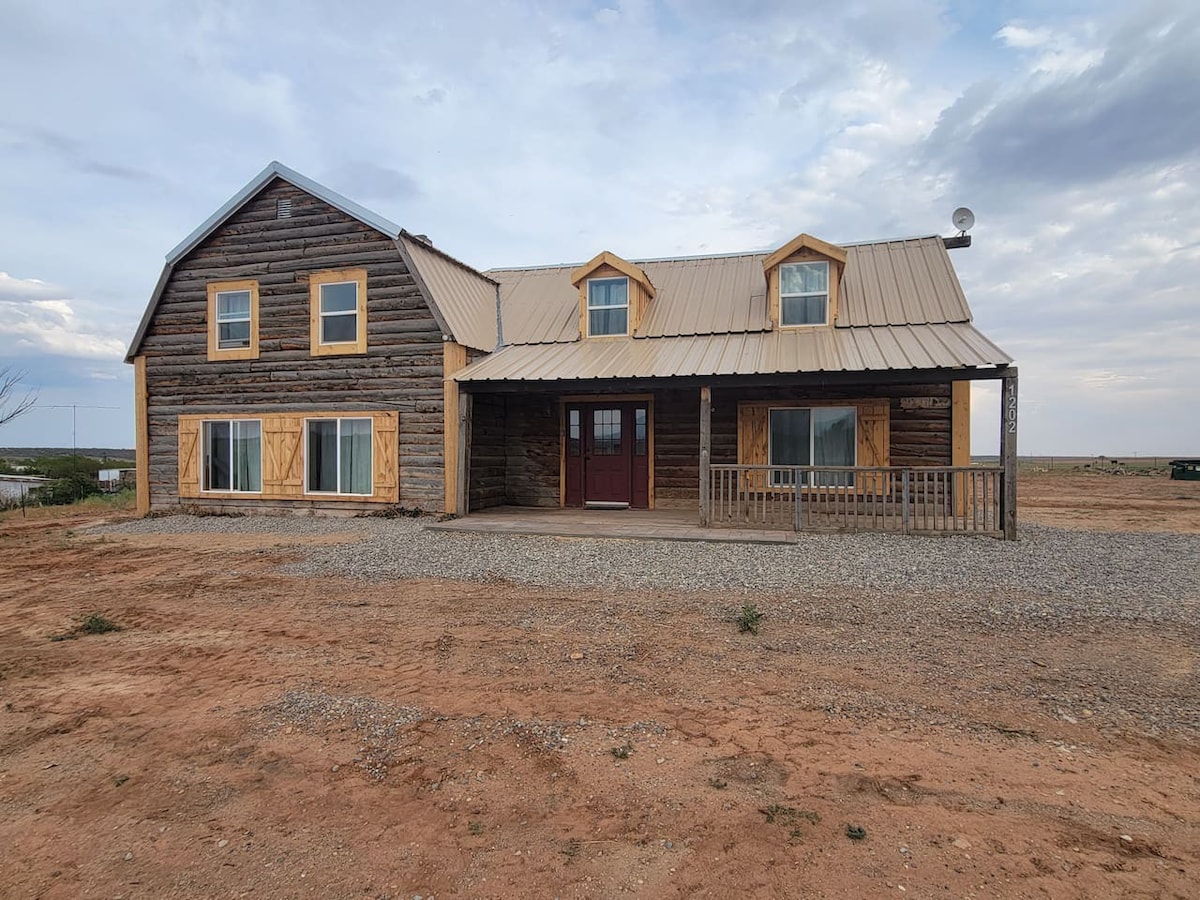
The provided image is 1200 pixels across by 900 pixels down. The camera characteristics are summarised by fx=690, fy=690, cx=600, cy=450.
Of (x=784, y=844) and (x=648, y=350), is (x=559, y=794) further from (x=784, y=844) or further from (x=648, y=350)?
(x=648, y=350)

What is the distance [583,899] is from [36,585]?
344 inches

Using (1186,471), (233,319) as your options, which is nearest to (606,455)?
(233,319)

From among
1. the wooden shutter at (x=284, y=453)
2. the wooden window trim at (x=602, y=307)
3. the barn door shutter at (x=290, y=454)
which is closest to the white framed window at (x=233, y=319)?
the wooden shutter at (x=284, y=453)

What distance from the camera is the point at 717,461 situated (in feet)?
46.0

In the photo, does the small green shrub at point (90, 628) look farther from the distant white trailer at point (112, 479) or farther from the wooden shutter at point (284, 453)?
the distant white trailer at point (112, 479)

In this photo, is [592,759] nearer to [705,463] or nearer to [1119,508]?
[705,463]

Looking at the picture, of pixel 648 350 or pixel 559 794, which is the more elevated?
pixel 648 350

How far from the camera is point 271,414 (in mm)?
14359

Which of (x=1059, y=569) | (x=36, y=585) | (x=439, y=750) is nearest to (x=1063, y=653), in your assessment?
(x=1059, y=569)

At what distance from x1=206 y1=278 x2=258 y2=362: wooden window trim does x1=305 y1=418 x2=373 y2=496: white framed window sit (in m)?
2.14

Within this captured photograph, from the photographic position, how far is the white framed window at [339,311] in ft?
46.0

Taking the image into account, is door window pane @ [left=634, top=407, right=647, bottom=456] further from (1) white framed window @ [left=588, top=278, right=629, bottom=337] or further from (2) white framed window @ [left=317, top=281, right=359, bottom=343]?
(2) white framed window @ [left=317, top=281, right=359, bottom=343]

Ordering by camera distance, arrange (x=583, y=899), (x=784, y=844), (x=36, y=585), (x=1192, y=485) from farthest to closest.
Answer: (x=1192, y=485) → (x=36, y=585) → (x=784, y=844) → (x=583, y=899)

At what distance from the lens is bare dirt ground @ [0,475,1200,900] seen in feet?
8.91
